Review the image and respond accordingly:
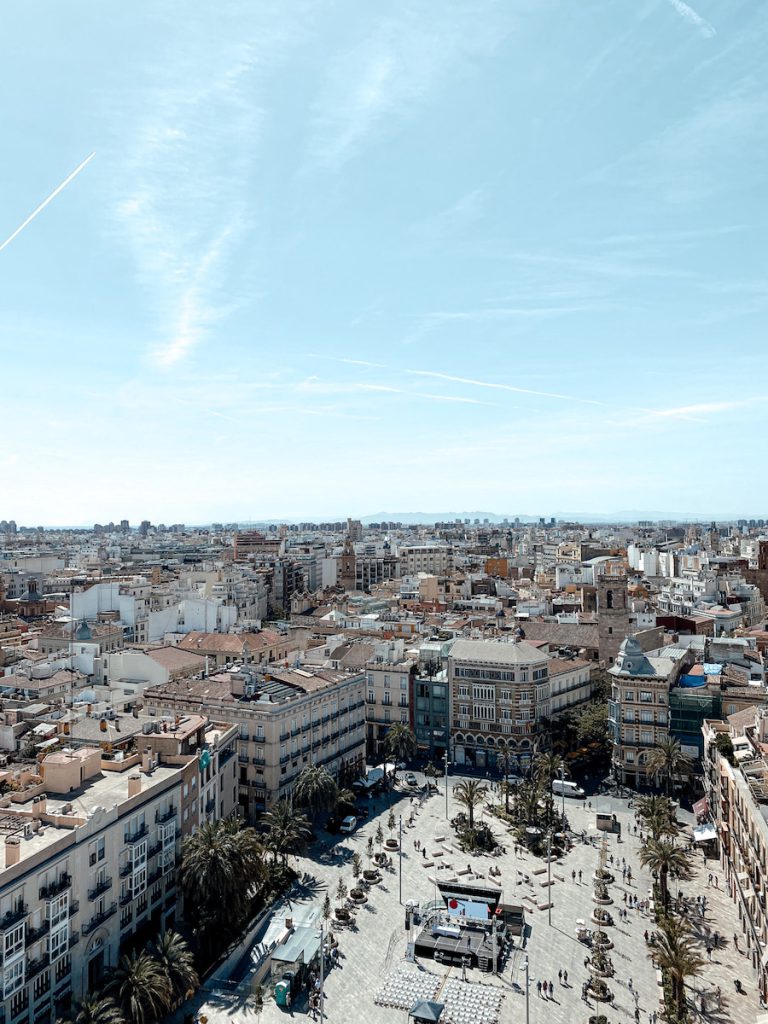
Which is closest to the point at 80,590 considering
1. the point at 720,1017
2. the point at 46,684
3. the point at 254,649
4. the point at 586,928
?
the point at 254,649

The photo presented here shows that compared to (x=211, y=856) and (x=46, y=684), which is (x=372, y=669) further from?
(x=211, y=856)

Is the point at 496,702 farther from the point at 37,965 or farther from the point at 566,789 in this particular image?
the point at 37,965

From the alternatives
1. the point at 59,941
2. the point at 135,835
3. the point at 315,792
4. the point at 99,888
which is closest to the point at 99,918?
the point at 99,888

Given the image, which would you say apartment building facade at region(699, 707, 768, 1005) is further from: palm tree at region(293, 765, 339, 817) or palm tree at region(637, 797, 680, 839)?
palm tree at region(293, 765, 339, 817)

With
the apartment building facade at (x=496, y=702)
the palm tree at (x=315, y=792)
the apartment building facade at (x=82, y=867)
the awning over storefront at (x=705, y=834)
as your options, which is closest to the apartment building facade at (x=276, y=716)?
the palm tree at (x=315, y=792)

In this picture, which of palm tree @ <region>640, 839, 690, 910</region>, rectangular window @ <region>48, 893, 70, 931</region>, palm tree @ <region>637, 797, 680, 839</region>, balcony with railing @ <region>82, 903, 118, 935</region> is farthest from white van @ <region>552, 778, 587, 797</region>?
rectangular window @ <region>48, 893, 70, 931</region>

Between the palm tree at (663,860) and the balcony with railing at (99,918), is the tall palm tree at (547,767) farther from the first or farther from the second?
the balcony with railing at (99,918)
